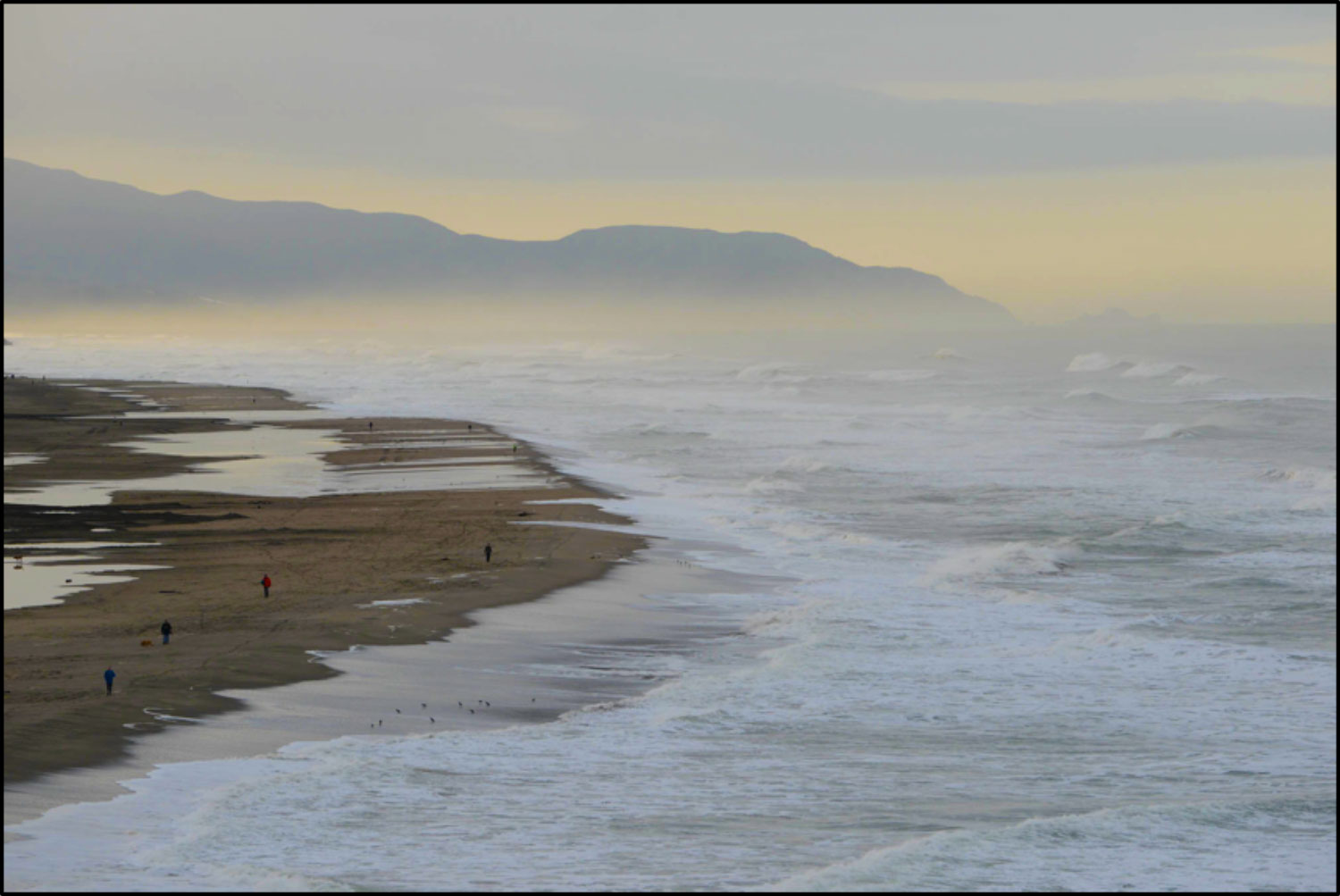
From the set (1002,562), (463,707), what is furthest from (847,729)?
(1002,562)

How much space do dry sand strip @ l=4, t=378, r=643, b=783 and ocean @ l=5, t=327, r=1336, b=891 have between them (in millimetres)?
1059

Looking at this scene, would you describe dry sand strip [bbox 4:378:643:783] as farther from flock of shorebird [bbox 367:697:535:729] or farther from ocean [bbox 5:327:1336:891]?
flock of shorebird [bbox 367:697:535:729]

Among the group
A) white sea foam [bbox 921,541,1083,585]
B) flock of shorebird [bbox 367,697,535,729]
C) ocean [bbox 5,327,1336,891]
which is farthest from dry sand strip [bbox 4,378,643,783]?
white sea foam [bbox 921,541,1083,585]

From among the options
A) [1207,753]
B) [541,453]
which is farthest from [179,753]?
[541,453]

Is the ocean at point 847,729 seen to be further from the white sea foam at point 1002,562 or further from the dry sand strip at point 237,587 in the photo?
the dry sand strip at point 237,587

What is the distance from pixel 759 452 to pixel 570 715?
3669 centimetres

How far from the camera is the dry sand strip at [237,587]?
18.6m

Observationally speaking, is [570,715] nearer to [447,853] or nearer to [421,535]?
[447,853]

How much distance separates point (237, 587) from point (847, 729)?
13.2 m

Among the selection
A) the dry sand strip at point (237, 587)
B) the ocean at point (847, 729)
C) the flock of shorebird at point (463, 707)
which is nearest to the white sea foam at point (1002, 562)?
the ocean at point (847, 729)

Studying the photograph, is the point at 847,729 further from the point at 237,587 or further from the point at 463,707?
the point at 237,587

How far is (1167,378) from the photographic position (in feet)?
398

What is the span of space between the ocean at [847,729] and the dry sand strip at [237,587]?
3.48ft

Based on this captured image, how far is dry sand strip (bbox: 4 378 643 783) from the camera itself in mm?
18625
